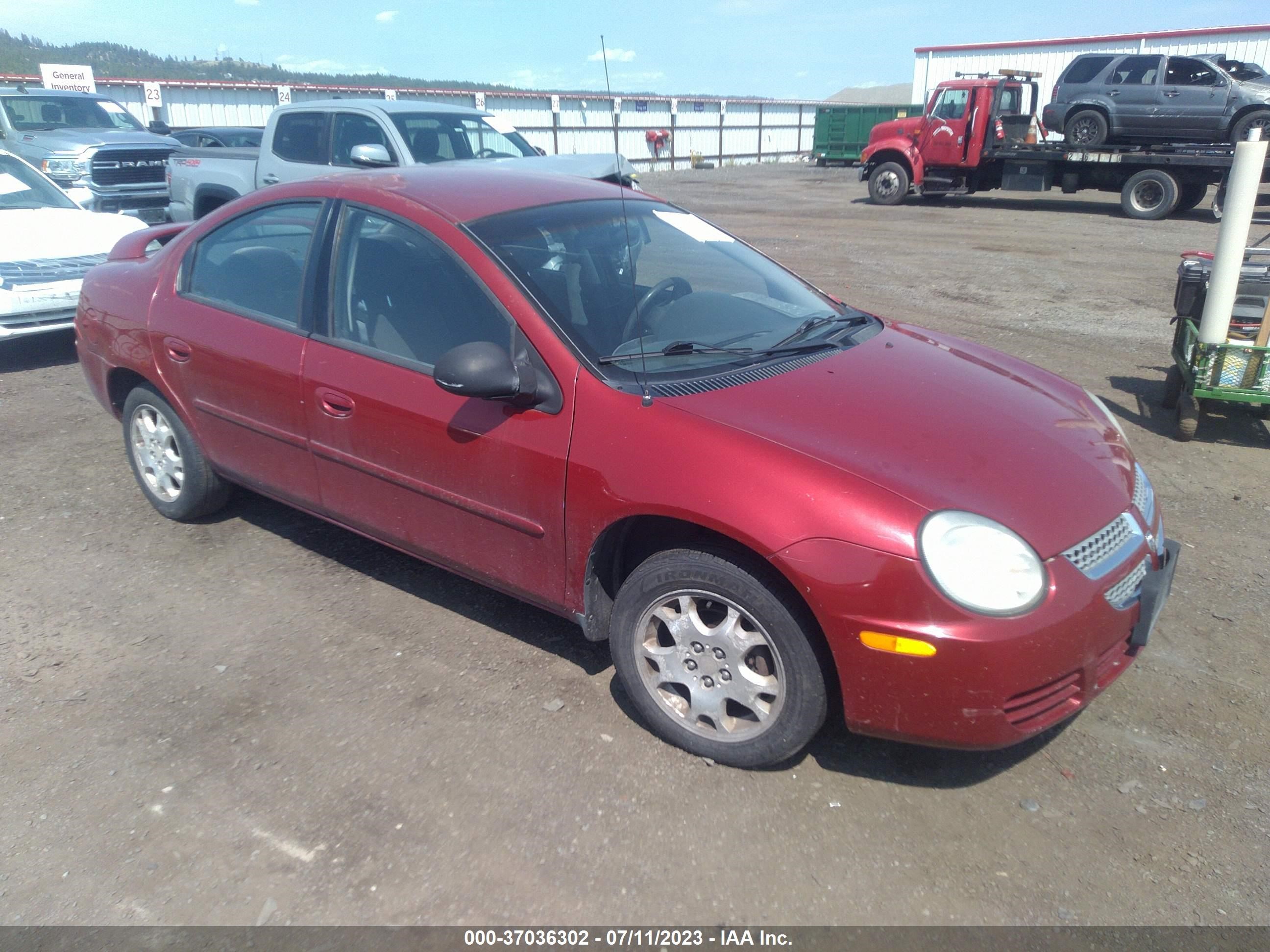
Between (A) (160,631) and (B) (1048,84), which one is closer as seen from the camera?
(A) (160,631)

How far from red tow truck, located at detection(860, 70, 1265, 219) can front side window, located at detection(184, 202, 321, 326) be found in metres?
17.8

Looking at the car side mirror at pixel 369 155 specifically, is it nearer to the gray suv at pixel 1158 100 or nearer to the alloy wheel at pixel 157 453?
the alloy wheel at pixel 157 453

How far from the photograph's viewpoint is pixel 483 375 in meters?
2.91

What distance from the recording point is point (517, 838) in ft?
8.70

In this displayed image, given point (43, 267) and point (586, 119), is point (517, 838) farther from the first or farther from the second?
point (586, 119)

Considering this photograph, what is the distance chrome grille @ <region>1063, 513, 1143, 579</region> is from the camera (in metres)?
2.60

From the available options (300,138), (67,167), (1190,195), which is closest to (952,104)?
(1190,195)

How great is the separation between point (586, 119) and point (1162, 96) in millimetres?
15924

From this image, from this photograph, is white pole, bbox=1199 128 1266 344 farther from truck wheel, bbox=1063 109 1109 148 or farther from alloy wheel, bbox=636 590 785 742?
truck wheel, bbox=1063 109 1109 148

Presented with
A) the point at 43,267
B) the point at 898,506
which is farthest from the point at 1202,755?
the point at 43,267

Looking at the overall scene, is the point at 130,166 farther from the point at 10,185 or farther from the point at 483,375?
the point at 483,375

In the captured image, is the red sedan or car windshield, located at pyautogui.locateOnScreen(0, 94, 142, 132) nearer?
the red sedan

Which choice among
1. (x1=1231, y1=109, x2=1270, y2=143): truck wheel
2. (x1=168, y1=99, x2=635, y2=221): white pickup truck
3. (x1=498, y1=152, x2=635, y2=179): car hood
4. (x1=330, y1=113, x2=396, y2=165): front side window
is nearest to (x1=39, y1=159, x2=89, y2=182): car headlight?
(x1=168, y1=99, x2=635, y2=221): white pickup truck

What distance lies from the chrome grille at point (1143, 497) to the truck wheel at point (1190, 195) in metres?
17.3
